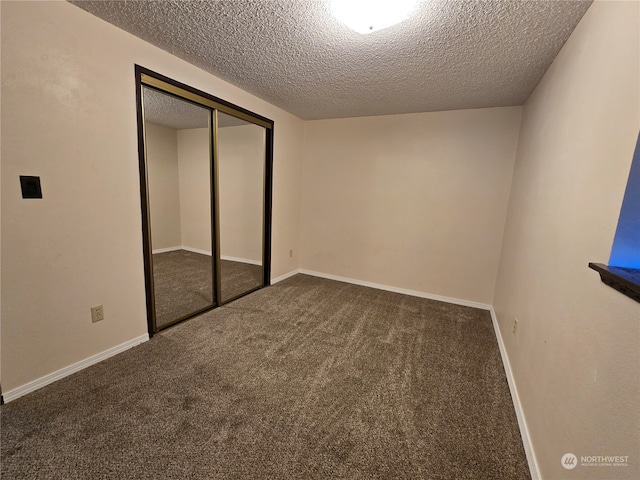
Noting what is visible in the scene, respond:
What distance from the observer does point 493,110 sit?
2.96 m

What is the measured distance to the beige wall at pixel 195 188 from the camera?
3035mm

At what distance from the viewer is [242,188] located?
3857mm

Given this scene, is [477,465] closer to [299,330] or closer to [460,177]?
[299,330]

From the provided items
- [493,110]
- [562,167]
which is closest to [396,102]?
[493,110]

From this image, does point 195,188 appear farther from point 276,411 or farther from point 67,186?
point 276,411

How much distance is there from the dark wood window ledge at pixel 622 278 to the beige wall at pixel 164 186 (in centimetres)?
322

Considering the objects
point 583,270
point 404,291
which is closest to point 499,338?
point 404,291

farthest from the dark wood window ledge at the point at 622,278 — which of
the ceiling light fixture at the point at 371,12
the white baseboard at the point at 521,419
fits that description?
the ceiling light fixture at the point at 371,12

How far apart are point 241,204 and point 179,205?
926 mm

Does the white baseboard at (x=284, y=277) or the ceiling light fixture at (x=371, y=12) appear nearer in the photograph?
the ceiling light fixture at (x=371, y=12)

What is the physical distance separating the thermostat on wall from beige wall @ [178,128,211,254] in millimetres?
1496

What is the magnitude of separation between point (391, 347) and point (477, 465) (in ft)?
3.48

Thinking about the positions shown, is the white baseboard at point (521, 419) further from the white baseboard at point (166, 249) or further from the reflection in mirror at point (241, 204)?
the white baseboard at point (166, 249)

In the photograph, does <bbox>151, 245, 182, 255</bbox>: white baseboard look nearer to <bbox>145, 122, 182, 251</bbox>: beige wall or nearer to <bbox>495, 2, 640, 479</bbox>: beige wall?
<bbox>145, 122, 182, 251</bbox>: beige wall
